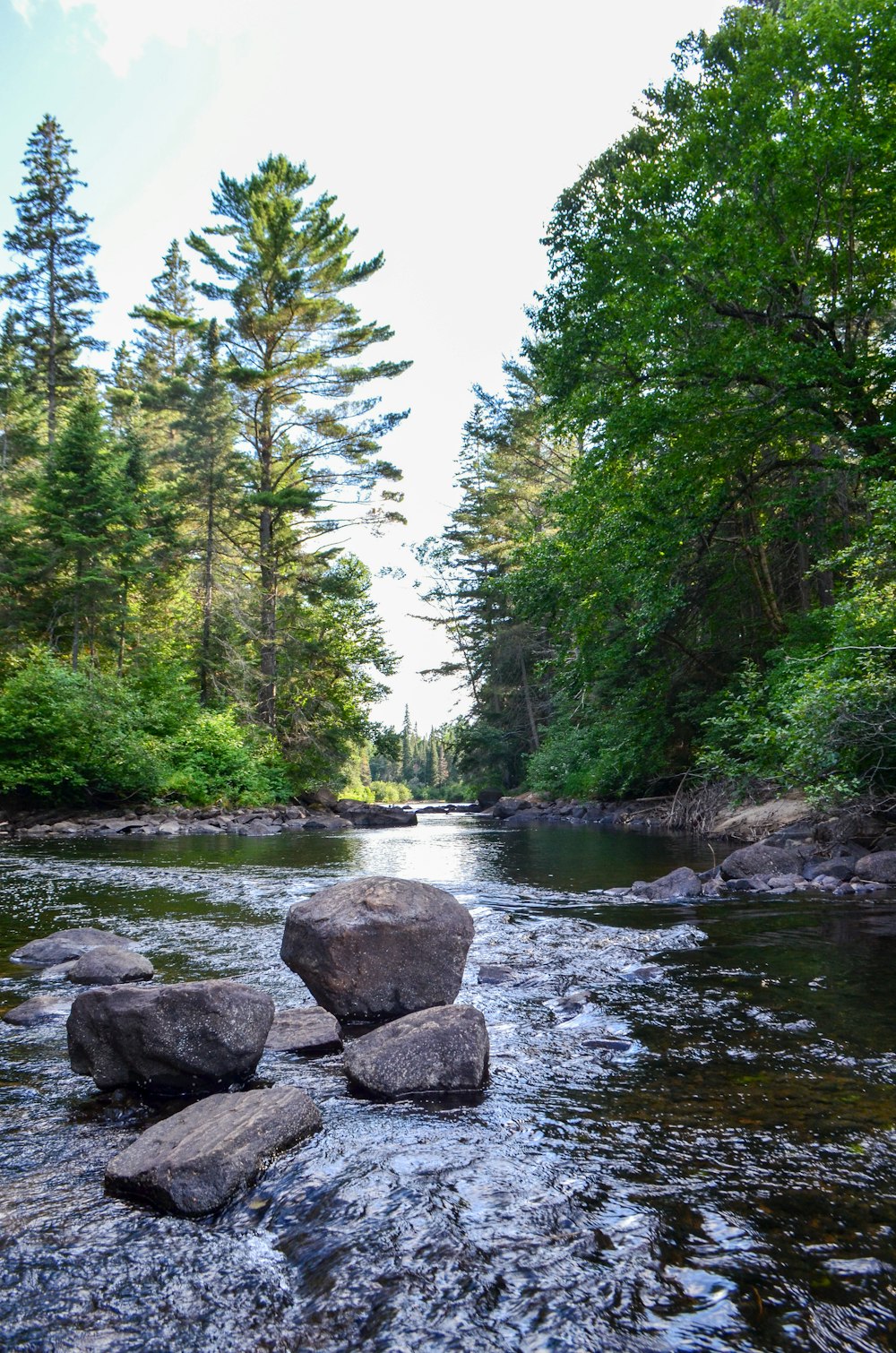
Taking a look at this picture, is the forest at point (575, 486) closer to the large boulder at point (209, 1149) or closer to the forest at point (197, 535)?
the forest at point (197, 535)

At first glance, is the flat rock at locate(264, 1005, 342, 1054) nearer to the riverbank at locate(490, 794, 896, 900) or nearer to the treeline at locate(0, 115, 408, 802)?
the riverbank at locate(490, 794, 896, 900)

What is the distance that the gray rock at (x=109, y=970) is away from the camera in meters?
6.33

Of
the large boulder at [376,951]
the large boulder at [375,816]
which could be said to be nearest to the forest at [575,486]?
the large boulder at [375,816]

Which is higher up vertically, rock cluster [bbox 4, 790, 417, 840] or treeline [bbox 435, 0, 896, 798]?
treeline [bbox 435, 0, 896, 798]

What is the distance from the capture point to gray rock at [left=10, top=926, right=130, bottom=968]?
715cm

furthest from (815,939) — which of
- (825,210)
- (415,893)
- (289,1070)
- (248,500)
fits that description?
(248,500)

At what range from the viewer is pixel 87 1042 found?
4.32 meters

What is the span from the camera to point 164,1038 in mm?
4238

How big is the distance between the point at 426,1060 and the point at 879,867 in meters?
8.28

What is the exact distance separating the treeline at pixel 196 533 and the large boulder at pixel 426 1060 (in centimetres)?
2091

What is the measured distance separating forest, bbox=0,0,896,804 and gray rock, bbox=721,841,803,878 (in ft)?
3.58

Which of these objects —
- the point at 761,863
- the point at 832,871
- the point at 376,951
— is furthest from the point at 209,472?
the point at 376,951

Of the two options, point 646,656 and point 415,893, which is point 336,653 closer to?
point 646,656

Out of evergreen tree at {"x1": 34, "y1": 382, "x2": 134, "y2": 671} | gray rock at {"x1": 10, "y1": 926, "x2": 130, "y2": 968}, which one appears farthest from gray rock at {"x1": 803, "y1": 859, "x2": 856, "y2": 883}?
evergreen tree at {"x1": 34, "y1": 382, "x2": 134, "y2": 671}
